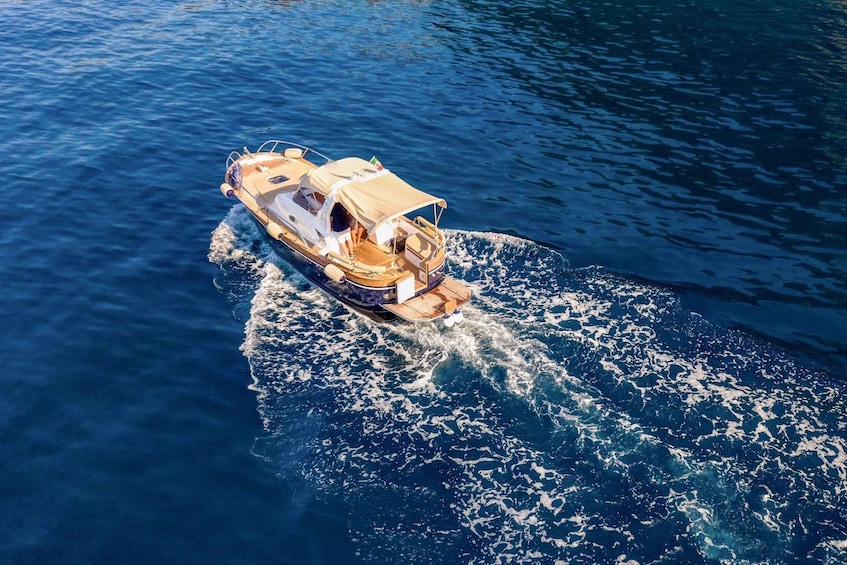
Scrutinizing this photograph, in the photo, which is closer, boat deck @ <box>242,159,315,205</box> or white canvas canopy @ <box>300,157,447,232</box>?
white canvas canopy @ <box>300,157,447,232</box>

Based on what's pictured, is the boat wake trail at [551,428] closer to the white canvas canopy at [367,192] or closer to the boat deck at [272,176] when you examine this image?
the white canvas canopy at [367,192]

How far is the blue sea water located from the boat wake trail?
92mm

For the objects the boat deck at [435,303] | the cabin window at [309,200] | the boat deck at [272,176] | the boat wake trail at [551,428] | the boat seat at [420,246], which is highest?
the cabin window at [309,200]

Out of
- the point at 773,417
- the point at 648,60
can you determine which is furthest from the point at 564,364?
the point at 648,60

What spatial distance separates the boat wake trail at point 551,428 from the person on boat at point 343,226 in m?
2.52

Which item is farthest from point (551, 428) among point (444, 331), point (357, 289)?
point (357, 289)

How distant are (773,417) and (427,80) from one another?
36.6 meters

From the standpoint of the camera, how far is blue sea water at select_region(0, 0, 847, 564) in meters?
18.1

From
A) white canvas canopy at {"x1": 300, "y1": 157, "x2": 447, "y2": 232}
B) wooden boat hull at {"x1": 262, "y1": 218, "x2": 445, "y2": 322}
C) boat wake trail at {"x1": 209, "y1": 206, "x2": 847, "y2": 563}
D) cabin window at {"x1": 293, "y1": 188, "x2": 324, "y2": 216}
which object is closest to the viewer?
boat wake trail at {"x1": 209, "y1": 206, "x2": 847, "y2": 563}

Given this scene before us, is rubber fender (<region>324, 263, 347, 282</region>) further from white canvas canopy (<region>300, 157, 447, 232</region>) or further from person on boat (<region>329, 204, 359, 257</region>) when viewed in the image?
white canvas canopy (<region>300, 157, 447, 232</region>)

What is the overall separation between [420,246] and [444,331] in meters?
4.36

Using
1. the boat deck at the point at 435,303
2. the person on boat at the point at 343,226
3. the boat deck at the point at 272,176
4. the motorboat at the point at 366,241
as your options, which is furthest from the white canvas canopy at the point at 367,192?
the boat deck at the point at 272,176

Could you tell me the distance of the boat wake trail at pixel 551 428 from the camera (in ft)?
58.1

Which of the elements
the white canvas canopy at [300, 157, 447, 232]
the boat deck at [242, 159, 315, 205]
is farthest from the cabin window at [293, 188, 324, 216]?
the boat deck at [242, 159, 315, 205]
